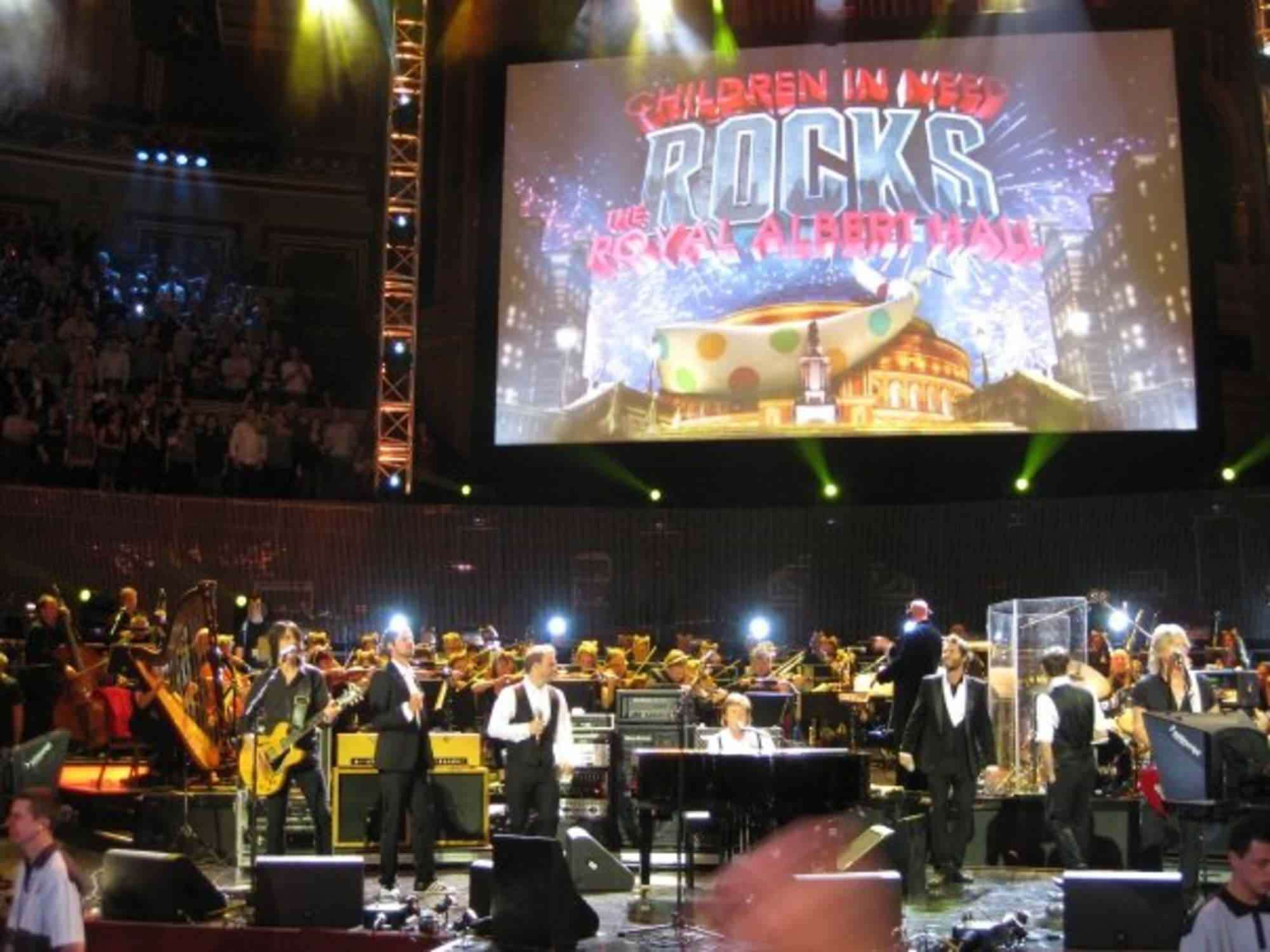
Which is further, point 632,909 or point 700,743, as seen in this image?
point 700,743

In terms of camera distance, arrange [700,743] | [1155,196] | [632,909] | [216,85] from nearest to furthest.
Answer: [632,909]
[700,743]
[1155,196]
[216,85]

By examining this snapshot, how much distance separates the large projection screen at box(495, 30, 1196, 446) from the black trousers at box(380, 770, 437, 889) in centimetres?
869

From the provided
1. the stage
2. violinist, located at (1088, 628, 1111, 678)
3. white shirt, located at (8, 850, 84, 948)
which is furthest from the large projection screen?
white shirt, located at (8, 850, 84, 948)

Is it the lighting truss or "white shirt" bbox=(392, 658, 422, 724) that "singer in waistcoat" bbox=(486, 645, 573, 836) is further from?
the lighting truss

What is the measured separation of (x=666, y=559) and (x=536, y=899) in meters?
12.3

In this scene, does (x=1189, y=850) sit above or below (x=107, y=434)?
below

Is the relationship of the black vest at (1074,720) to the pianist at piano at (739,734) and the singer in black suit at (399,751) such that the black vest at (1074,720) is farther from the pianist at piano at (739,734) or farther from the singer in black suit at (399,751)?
the singer in black suit at (399,751)

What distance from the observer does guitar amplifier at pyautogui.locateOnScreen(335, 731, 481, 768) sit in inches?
460

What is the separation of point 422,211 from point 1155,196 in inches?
408

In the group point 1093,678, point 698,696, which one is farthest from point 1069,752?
point 698,696

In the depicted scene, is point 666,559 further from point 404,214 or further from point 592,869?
point 592,869

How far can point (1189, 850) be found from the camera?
29.0 ft

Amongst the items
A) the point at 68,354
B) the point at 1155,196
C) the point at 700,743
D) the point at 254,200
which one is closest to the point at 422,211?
the point at 254,200

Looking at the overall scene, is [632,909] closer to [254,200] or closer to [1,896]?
[1,896]
